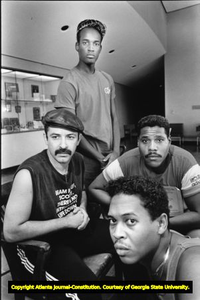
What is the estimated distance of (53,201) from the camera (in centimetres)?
93

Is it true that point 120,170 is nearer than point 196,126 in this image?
No

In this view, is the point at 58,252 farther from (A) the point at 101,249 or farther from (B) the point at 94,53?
(B) the point at 94,53

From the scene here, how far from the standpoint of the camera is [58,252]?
0.94 meters

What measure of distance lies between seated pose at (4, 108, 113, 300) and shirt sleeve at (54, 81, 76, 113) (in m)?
0.04

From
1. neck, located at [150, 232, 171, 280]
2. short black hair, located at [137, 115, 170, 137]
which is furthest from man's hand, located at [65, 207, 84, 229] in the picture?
short black hair, located at [137, 115, 170, 137]

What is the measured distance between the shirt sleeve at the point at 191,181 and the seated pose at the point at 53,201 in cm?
42

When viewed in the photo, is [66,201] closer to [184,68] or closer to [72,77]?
[72,77]

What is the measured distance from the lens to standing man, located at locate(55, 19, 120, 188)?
2.64ft

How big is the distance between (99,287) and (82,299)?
76 millimetres

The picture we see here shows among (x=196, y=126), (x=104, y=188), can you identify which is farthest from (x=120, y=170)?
(x=196, y=126)

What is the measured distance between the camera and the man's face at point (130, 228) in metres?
0.62

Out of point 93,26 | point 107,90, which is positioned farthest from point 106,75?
point 93,26

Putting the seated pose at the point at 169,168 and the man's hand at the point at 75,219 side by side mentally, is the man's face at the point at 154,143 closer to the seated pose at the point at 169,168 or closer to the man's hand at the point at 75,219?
the seated pose at the point at 169,168

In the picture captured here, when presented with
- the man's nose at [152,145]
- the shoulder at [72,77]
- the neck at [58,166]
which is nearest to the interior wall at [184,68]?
the man's nose at [152,145]
